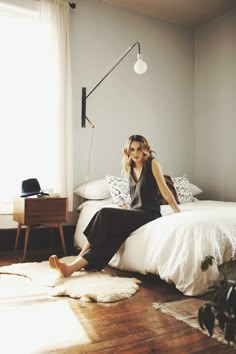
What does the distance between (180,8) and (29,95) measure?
2.12 metres

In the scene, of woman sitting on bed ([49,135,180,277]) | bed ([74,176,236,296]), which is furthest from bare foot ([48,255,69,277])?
bed ([74,176,236,296])

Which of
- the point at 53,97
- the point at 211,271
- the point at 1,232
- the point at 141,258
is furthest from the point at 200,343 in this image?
the point at 53,97

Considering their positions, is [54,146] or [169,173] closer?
[54,146]

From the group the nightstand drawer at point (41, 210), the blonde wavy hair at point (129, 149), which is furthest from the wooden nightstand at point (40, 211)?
the blonde wavy hair at point (129, 149)

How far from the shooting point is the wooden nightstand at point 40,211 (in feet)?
9.86

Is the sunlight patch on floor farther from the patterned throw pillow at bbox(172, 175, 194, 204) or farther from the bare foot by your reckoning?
the patterned throw pillow at bbox(172, 175, 194, 204)

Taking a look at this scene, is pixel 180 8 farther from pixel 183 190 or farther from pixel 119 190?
pixel 119 190

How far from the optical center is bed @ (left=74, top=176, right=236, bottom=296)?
82.0 inches

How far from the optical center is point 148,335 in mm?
1584

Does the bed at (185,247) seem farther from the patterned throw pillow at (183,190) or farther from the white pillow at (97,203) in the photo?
the patterned throw pillow at (183,190)

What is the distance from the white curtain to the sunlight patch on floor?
1706mm

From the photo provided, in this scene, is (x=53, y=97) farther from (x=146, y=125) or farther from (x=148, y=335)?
(x=148, y=335)

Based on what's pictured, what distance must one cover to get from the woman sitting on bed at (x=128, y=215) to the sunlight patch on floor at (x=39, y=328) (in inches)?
19.7

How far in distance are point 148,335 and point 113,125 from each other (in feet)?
9.17
